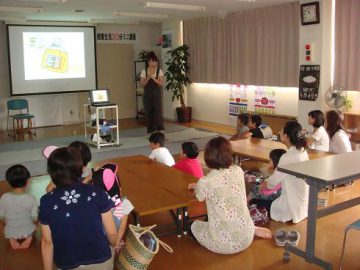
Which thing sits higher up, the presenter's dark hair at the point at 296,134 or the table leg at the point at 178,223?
the presenter's dark hair at the point at 296,134

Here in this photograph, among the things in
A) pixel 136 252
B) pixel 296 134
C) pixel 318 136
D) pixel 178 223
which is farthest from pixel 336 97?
pixel 136 252

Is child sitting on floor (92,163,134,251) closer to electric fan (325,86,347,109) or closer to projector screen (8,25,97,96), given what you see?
electric fan (325,86,347,109)

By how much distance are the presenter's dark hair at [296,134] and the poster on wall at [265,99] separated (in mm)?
4523

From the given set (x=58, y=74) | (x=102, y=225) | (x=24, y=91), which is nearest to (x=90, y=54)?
(x=58, y=74)

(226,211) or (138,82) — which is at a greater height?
(138,82)

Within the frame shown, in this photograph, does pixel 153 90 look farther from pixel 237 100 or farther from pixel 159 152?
pixel 159 152

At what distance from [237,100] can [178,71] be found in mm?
1603

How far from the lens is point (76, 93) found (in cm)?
980

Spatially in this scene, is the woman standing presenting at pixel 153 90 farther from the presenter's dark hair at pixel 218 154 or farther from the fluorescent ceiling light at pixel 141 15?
the presenter's dark hair at pixel 218 154

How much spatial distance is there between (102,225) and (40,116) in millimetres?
8162

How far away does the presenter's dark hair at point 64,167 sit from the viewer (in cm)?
179

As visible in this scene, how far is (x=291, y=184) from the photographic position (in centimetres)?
358

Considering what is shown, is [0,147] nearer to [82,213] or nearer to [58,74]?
[58,74]

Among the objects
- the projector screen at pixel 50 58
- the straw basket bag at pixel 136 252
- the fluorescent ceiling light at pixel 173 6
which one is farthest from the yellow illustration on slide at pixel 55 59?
the straw basket bag at pixel 136 252
